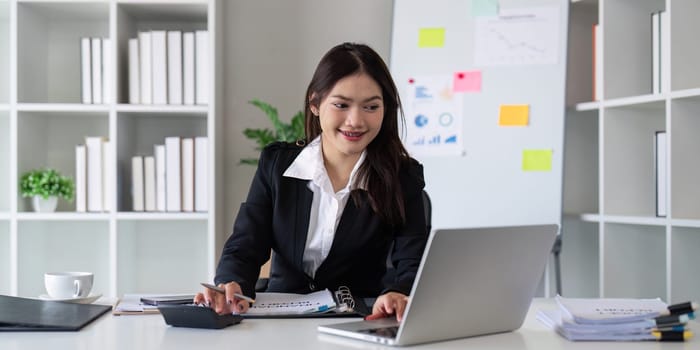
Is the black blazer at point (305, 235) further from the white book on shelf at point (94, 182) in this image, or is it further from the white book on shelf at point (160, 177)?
the white book on shelf at point (94, 182)

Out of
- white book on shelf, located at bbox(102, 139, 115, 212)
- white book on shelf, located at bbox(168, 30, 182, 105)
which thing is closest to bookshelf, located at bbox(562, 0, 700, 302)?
white book on shelf, located at bbox(168, 30, 182, 105)

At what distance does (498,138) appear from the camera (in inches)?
122

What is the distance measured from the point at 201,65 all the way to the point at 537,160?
1331 mm

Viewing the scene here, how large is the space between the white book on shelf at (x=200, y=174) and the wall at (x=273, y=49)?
29 centimetres

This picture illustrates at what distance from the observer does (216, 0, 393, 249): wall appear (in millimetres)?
3451

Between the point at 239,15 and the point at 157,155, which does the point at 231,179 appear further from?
the point at 239,15

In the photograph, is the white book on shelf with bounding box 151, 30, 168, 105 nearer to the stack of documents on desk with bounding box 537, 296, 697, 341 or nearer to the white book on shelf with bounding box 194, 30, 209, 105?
the white book on shelf with bounding box 194, 30, 209, 105

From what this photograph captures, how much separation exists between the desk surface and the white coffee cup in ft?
0.85

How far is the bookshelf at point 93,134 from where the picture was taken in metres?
3.10

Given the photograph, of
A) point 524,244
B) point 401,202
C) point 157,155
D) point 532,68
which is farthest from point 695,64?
point 157,155

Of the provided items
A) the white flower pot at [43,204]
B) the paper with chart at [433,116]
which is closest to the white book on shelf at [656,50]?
the paper with chart at [433,116]

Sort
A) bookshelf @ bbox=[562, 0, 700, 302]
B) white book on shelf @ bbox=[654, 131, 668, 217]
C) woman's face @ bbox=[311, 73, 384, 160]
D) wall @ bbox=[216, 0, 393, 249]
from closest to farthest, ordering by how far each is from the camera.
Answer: woman's face @ bbox=[311, 73, 384, 160]
bookshelf @ bbox=[562, 0, 700, 302]
white book on shelf @ bbox=[654, 131, 668, 217]
wall @ bbox=[216, 0, 393, 249]

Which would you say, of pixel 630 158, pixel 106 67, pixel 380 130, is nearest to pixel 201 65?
pixel 106 67

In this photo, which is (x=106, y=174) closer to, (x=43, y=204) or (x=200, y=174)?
(x=43, y=204)
